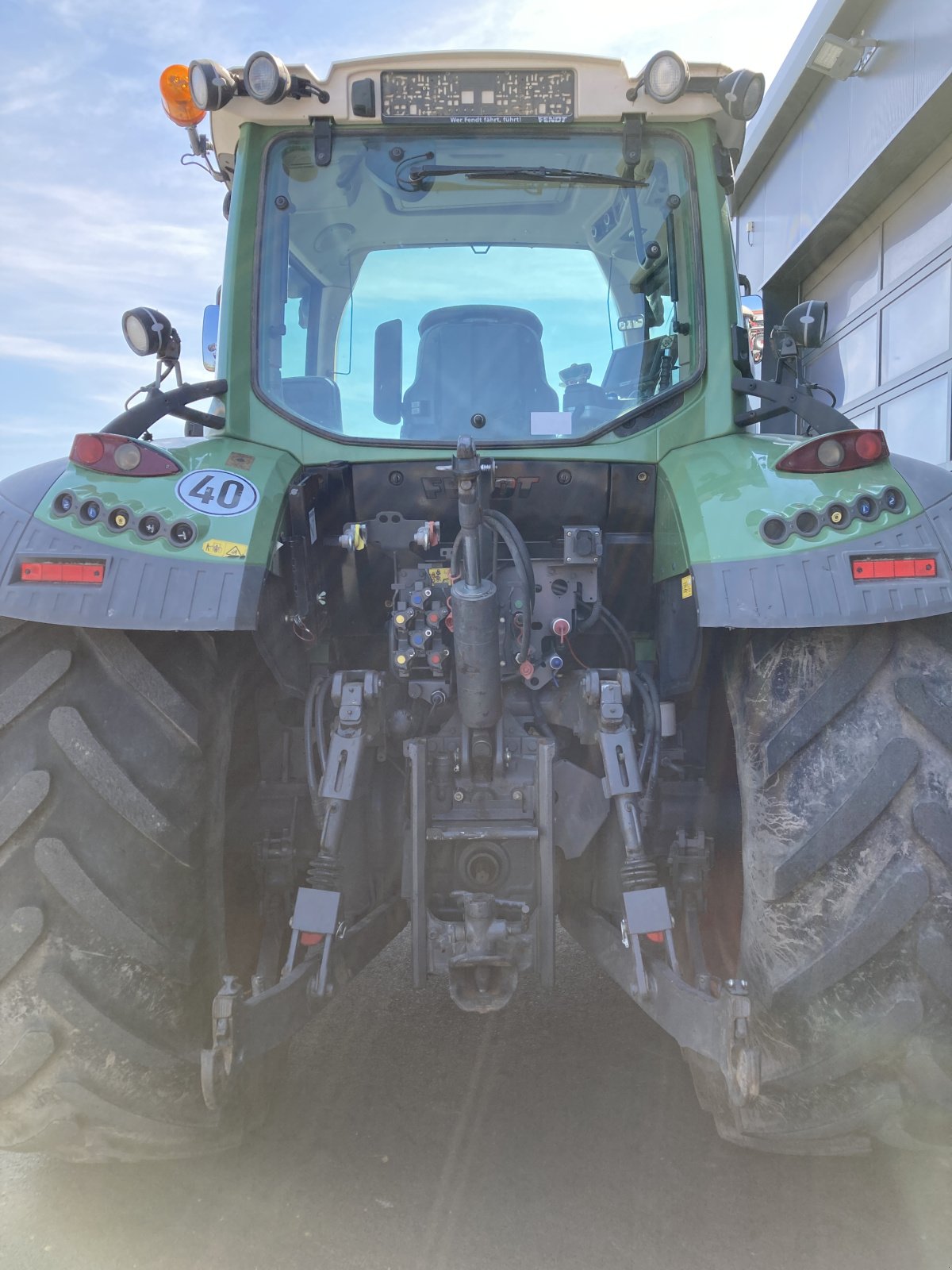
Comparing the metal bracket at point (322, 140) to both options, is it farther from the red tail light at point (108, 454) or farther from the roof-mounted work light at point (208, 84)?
the red tail light at point (108, 454)

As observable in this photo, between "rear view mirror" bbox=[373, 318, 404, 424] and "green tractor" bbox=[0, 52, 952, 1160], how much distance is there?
20mm

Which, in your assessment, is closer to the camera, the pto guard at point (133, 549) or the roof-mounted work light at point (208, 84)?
the pto guard at point (133, 549)

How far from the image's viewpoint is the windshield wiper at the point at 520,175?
8.94 ft

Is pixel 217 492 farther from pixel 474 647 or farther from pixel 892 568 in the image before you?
pixel 892 568

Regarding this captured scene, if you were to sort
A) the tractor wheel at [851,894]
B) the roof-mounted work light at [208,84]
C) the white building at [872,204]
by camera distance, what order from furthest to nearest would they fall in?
1. the white building at [872,204]
2. the roof-mounted work light at [208,84]
3. the tractor wheel at [851,894]

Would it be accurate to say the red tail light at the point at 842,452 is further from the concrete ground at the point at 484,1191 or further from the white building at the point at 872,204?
the white building at the point at 872,204

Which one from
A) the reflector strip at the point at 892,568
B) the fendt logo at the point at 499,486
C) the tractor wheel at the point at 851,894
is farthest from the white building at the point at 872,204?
the tractor wheel at the point at 851,894

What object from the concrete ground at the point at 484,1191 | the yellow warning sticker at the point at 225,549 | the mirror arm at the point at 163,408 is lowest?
the concrete ground at the point at 484,1191

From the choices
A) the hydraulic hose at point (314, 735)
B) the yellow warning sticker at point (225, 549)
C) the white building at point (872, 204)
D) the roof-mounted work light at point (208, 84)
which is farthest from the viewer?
the white building at point (872, 204)

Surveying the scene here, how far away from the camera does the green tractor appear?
1.88m

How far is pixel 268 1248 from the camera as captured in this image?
201 cm

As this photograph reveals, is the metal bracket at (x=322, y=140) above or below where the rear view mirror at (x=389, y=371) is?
above

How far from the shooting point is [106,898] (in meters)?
1.90

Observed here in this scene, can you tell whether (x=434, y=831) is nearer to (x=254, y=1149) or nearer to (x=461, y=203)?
(x=254, y=1149)
